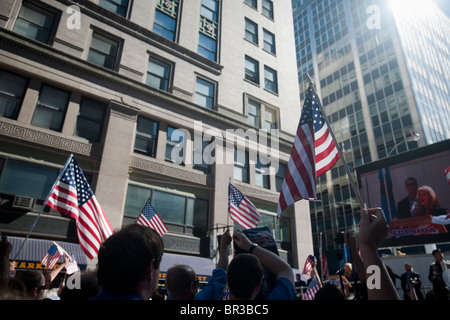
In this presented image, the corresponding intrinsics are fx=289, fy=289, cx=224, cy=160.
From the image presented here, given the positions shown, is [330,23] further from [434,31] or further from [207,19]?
[207,19]

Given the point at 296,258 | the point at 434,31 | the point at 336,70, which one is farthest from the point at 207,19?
the point at 434,31

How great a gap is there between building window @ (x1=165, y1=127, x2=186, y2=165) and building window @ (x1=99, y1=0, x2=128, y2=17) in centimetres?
809

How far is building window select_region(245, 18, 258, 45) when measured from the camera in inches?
970

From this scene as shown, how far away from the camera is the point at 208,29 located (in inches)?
862

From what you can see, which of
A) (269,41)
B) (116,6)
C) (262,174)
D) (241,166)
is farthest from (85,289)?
(269,41)

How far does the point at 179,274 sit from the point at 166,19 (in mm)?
20295

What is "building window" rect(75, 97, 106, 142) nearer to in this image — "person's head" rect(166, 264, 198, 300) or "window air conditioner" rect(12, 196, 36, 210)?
"window air conditioner" rect(12, 196, 36, 210)

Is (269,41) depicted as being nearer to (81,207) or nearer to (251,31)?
(251,31)

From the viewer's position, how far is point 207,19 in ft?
72.8

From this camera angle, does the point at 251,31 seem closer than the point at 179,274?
No

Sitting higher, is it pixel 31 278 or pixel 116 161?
pixel 116 161

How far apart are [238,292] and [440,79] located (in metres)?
68.4

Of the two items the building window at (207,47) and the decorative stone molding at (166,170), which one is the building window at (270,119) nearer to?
the building window at (207,47)

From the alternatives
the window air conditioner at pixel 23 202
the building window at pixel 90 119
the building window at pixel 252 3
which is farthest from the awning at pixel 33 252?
the building window at pixel 252 3
